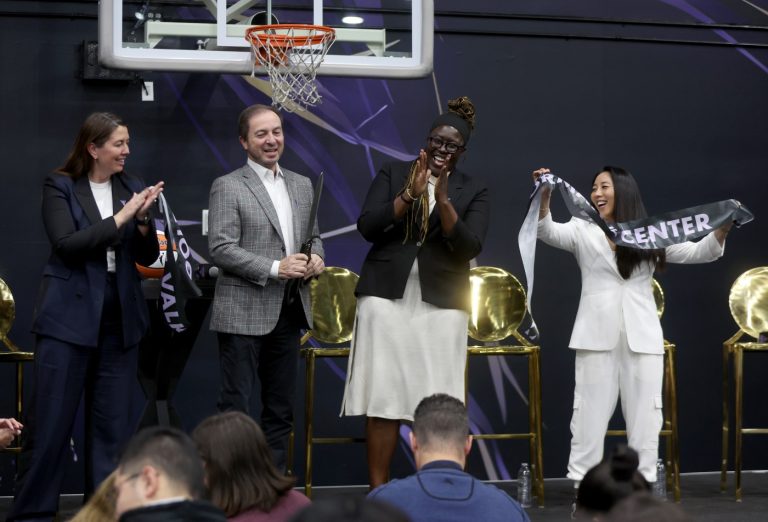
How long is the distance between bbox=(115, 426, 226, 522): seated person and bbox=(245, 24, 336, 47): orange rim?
334 cm

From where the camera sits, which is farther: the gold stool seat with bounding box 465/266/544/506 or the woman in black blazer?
the gold stool seat with bounding box 465/266/544/506

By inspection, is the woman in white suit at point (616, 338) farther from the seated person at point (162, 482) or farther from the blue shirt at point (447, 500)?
the seated person at point (162, 482)

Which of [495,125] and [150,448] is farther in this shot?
[495,125]

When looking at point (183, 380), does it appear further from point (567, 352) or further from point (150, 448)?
point (150, 448)

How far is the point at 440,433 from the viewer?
10.0 feet

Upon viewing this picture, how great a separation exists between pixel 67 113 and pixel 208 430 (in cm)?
374

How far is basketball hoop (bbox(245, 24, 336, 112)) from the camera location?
5.46m

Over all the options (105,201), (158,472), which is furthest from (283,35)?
(158,472)

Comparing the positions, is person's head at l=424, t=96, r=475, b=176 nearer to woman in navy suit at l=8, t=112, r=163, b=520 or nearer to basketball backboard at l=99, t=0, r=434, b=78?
basketball backboard at l=99, t=0, r=434, b=78

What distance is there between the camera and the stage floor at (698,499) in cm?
544

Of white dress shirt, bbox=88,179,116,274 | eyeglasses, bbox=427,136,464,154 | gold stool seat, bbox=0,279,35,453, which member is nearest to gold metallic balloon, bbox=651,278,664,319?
eyeglasses, bbox=427,136,464,154

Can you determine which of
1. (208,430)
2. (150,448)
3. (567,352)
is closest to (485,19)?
(567,352)

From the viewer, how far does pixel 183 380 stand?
629 cm

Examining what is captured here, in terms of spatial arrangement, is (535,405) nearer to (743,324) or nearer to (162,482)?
(743,324)
